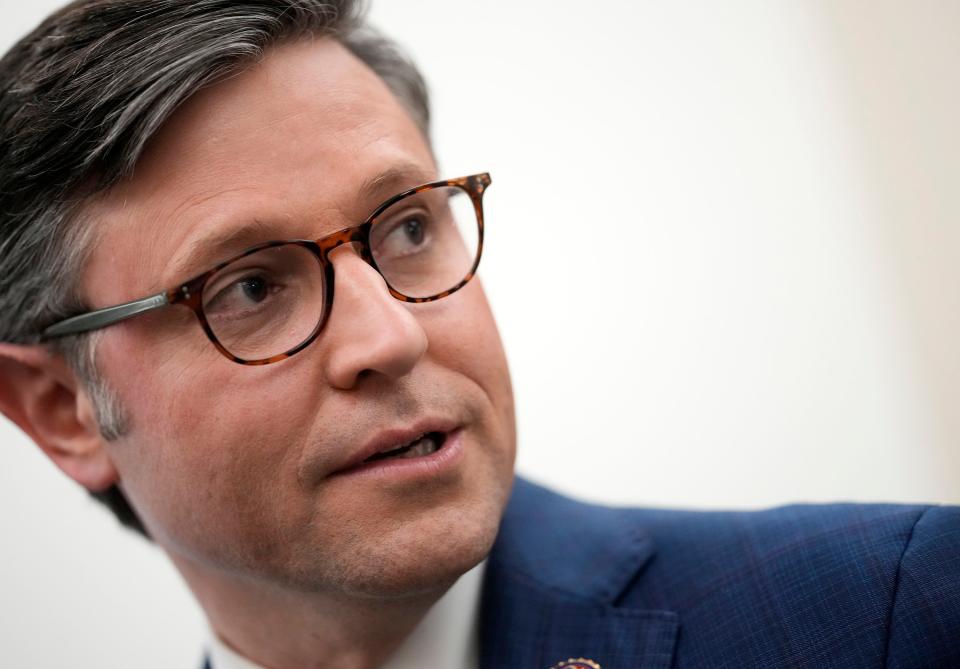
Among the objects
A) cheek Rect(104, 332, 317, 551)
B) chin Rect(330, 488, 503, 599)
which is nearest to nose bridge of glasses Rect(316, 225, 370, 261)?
cheek Rect(104, 332, 317, 551)

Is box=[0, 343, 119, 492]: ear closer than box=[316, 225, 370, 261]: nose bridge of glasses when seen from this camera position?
No

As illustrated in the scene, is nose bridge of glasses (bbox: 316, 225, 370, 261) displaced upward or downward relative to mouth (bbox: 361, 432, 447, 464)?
upward

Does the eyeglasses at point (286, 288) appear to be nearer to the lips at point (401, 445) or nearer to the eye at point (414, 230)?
the eye at point (414, 230)

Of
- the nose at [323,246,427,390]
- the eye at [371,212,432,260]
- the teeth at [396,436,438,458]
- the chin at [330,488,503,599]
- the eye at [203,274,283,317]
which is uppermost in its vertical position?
the eye at [371,212,432,260]

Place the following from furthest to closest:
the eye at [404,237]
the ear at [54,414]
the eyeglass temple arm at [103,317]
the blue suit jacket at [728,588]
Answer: the ear at [54,414] → the eye at [404,237] → the eyeglass temple arm at [103,317] → the blue suit jacket at [728,588]

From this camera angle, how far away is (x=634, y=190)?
2887mm

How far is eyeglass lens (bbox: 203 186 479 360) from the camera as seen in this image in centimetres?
148

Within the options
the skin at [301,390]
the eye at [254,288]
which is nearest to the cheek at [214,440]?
the skin at [301,390]

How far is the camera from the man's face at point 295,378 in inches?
55.9

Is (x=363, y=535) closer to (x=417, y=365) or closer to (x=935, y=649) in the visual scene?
(x=417, y=365)

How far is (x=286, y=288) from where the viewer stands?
1.51 m

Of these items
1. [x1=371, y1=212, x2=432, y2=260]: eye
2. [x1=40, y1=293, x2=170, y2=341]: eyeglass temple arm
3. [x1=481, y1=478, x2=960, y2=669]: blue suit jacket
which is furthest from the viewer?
[x1=371, y1=212, x2=432, y2=260]: eye

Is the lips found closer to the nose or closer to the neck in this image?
the nose

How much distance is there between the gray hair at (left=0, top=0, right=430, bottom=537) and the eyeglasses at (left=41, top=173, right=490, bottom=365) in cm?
13
